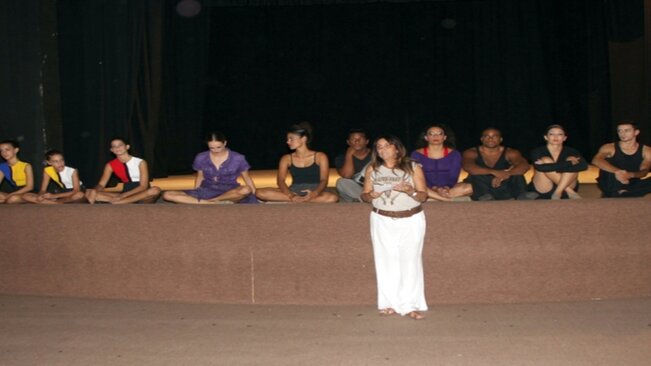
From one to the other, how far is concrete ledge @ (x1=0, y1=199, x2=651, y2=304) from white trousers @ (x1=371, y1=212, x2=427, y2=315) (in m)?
0.37

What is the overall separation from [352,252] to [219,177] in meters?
1.87

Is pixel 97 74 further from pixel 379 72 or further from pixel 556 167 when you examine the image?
pixel 556 167

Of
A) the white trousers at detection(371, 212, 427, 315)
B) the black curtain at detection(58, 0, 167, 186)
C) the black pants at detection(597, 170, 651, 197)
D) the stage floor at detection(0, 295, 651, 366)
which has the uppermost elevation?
the black curtain at detection(58, 0, 167, 186)

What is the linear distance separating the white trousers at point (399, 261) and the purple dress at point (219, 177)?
208 centimetres

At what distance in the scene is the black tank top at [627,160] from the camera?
7953 mm

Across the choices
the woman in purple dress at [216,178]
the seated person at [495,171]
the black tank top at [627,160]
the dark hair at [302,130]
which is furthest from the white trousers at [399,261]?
the black tank top at [627,160]

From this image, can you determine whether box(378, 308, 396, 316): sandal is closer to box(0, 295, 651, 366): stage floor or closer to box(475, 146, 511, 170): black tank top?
box(0, 295, 651, 366): stage floor

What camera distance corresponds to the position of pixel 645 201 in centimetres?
672

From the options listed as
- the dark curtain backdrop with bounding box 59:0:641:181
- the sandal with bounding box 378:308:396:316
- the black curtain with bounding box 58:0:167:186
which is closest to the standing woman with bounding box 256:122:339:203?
the sandal with bounding box 378:308:396:316

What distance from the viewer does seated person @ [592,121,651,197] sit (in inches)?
306

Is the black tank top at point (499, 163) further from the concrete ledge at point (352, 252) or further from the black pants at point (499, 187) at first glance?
the concrete ledge at point (352, 252)

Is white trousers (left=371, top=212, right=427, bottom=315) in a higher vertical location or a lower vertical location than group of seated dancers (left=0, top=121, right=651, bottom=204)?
lower

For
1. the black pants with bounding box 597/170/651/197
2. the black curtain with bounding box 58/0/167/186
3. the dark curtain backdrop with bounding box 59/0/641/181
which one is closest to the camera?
the black pants with bounding box 597/170/651/197

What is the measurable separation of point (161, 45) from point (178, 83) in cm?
228
